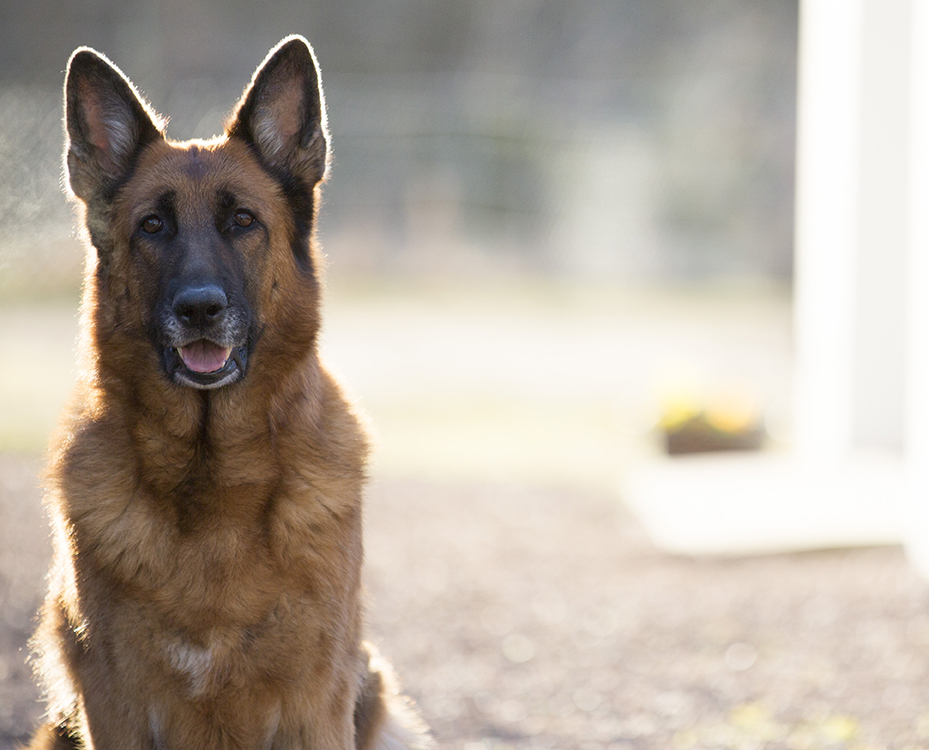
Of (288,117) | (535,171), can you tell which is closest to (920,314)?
(288,117)

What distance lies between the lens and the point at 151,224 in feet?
9.59

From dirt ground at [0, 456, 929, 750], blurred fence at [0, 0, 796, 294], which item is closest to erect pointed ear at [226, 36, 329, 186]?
dirt ground at [0, 456, 929, 750]

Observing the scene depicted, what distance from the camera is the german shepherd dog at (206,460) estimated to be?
2578 mm

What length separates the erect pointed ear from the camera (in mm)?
3025

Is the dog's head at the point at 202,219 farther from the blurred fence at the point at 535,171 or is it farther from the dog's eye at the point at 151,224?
the blurred fence at the point at 535,171

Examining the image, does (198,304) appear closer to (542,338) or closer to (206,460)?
(206,460)

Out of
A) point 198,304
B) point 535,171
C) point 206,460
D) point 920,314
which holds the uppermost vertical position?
point 198,304

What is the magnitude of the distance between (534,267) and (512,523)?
41.2 ft

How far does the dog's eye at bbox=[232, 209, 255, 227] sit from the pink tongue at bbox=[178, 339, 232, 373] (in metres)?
0.39

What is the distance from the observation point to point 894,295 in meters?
7.74

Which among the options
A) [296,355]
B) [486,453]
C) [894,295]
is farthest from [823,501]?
[296,355]

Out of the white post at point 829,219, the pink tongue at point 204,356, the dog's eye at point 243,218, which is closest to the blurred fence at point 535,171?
the white post at point 829,219

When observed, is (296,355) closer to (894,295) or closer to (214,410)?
(214,410)

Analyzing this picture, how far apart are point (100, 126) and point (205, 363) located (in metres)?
0.79
